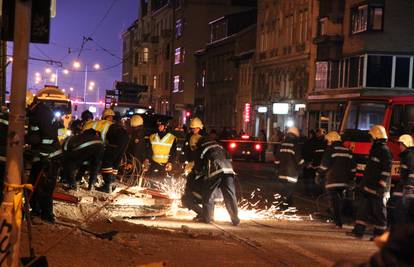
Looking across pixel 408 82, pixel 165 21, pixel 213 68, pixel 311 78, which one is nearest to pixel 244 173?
pixel 408 82

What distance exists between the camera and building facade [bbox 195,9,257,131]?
58.7 m

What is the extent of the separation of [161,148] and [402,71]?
24.4 meters

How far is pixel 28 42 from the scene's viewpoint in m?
6.81

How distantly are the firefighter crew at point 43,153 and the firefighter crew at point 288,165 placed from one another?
6.31 metres

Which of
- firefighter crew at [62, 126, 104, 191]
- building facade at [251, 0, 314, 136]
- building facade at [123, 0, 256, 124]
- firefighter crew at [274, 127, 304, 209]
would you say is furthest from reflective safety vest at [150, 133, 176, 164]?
building facade at [123, 0, 256, 124]

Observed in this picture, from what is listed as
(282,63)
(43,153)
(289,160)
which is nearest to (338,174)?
(289,160)

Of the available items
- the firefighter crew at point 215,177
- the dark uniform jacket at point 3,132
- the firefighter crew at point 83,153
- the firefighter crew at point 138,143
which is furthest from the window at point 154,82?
the dark uniform jacket at point 3,132

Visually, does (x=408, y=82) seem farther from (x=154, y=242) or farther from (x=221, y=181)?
(x=154, y=242)

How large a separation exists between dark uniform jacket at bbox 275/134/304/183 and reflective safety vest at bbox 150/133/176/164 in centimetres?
317

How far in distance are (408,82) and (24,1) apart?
35164 millimetres

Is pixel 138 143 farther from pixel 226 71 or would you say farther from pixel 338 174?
pixel 226 71

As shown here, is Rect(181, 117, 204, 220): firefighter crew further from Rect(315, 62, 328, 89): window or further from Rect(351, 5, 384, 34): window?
Rect(315, 62, 328, 89): window

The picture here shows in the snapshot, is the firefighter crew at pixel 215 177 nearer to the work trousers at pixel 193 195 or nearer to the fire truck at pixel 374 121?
the work trousers at pixel 193 195

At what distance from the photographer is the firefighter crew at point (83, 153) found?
50.8 ft
